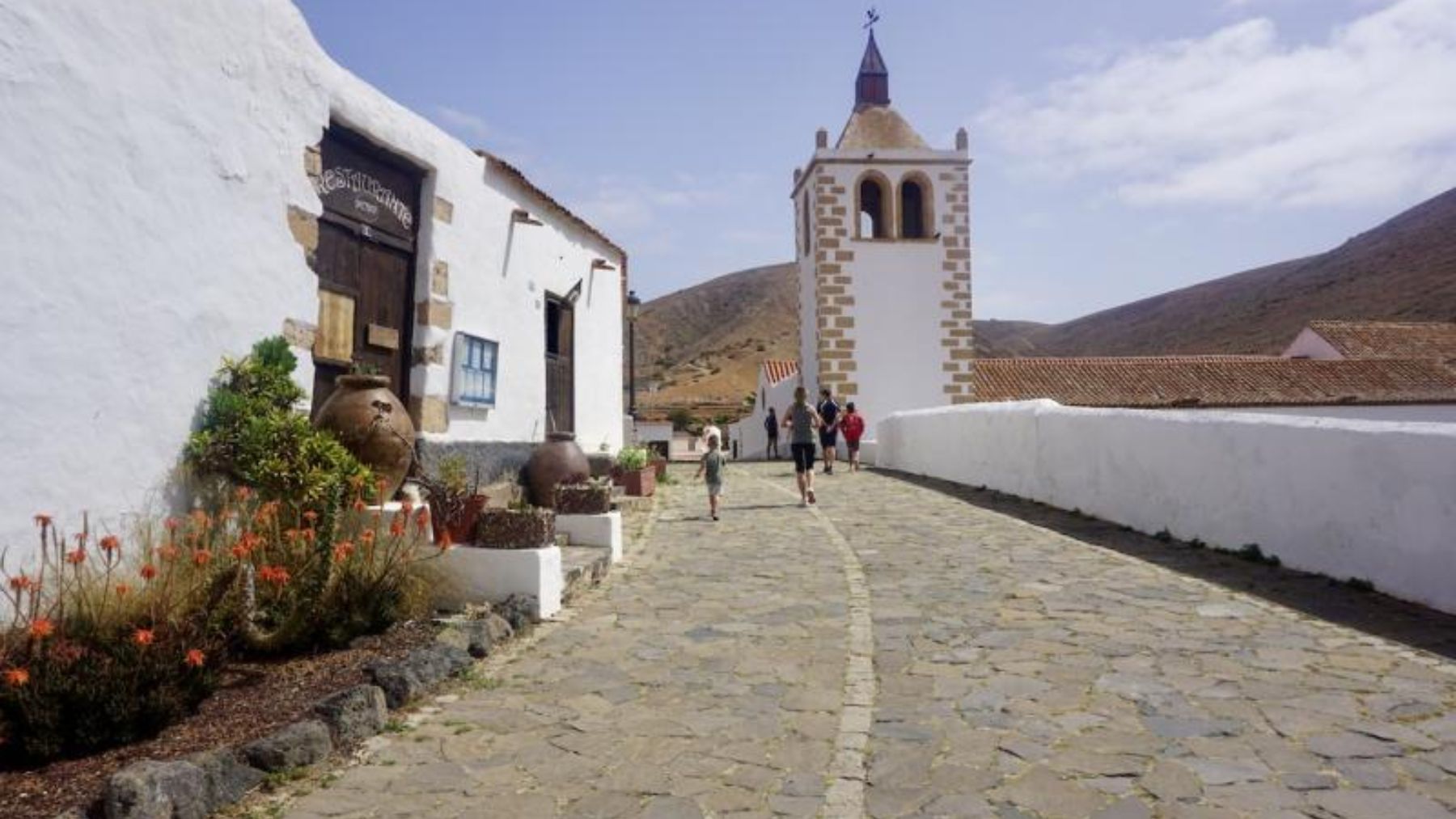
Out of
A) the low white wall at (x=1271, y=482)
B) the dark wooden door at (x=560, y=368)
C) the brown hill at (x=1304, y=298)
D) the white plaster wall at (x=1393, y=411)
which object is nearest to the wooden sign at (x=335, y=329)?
the dark wooden door at (x=560, y=368)

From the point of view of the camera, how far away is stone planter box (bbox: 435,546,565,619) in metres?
5.71

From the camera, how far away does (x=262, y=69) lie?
6246 mm

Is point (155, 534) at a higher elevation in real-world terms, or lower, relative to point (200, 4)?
lower

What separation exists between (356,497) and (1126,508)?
294 inches

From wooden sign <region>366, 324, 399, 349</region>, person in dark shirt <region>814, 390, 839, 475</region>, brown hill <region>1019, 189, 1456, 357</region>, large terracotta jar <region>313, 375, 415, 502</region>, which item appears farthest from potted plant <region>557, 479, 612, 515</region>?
brown hill <region>1019, 189, 1456, 357</region>

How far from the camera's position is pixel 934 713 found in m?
3.98

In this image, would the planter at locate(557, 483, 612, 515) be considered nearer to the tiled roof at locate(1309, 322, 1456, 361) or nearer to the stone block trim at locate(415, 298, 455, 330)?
the stone block trim at locate(415, 298, 455, 330)

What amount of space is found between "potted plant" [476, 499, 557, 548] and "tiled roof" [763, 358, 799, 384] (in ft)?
74.9

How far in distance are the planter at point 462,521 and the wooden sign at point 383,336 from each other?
2.25 metres

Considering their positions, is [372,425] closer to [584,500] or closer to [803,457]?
[584,500]

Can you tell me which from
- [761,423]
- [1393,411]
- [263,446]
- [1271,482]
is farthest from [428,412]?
[1393,411]

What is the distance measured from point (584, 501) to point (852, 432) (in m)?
11.1

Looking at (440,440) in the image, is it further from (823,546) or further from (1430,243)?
(1430,243)

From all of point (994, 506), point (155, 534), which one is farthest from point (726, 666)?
point (994, 506)
